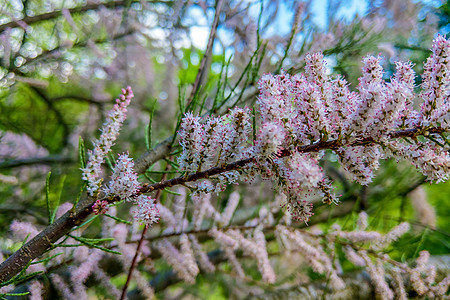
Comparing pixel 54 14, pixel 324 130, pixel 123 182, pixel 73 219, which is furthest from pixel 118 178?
pixel 54 14

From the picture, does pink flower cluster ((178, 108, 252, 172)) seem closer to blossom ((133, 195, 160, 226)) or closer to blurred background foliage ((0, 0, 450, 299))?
blossom ((133, 195, 160, 226))

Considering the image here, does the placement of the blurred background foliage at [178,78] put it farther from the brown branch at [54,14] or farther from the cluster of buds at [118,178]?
the cluster of buds at [118,178]

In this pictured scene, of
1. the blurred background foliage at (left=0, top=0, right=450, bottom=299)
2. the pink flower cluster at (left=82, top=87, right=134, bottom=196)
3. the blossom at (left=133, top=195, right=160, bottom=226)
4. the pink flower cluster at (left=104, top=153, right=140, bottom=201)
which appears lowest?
the blossom at (left=133, top=195, right=160, bottom=226)

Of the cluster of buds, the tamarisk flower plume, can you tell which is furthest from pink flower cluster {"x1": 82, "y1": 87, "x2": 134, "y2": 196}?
the tamarisk flower plume

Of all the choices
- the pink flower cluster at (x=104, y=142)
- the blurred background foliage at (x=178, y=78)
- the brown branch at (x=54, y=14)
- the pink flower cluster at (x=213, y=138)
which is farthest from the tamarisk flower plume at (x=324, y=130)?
the brown branch at (x=54, y=14)

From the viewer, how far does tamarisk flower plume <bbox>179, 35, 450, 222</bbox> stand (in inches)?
19.7

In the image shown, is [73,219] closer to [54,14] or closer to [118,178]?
[118,178]

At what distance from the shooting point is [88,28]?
6.69 ft

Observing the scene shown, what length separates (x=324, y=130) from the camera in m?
0.53

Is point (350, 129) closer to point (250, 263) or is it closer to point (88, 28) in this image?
point (250, 263)

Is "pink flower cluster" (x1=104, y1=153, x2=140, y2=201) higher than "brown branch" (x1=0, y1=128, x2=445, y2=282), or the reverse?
"pink flower cluster" (x1=104, y1=153, x2=140, y2=201)

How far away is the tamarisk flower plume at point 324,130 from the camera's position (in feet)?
1.64

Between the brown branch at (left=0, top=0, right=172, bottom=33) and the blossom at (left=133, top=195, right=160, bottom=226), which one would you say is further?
the brown branch at (left=0, top=0, right=172, bottom=33)

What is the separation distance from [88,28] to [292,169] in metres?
1.94
